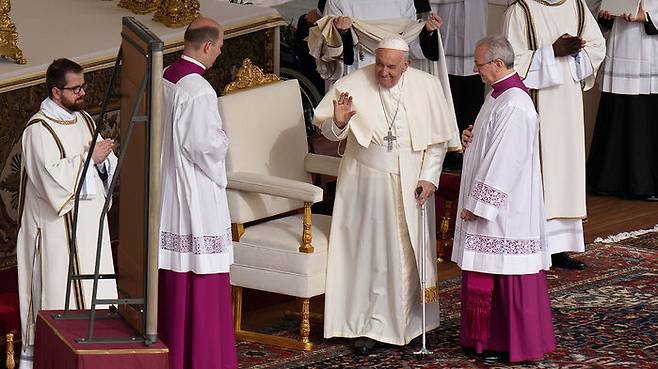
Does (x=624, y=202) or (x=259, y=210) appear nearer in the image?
(x=259, y=210)

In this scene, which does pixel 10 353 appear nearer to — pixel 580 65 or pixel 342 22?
pixel 342 22

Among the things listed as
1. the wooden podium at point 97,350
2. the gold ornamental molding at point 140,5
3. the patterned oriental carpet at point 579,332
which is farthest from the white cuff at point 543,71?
the wooden podium at point 97,350

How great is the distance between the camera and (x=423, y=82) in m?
8.46

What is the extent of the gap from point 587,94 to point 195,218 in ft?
20.1

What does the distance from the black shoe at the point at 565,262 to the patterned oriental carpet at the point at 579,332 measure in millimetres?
59

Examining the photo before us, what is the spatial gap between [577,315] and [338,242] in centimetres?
157

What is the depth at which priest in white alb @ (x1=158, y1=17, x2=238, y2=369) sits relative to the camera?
7535mm

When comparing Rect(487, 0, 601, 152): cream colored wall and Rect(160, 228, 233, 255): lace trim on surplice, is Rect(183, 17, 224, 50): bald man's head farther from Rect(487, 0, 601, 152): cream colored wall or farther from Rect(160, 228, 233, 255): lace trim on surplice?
Rect(487, 0, 601, 152): cream colored wall

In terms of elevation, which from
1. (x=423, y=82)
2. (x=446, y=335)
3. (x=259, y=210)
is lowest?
(x=446, y=335)

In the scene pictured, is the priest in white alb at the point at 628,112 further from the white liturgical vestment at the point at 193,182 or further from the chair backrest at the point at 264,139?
the white liturgical vestment at the point at 193,182

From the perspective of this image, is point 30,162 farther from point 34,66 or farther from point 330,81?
point 330,81

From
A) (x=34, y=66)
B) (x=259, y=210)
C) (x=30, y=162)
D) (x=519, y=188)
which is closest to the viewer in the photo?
(x=30, y=162)

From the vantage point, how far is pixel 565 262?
10133 mm

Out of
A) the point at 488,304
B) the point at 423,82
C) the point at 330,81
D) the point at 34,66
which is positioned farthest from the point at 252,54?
the point at 488,304
